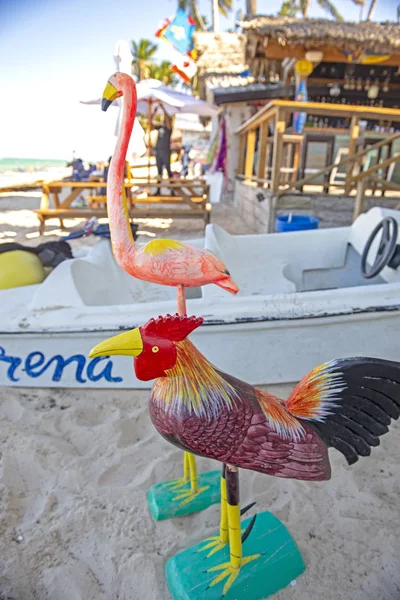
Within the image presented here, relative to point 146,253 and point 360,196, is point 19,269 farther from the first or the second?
point 360,196

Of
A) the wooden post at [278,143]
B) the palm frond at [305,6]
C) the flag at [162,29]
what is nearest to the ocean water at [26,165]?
the palm frond at [305,6]

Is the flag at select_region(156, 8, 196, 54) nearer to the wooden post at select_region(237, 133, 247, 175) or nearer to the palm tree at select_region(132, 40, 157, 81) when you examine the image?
the wooden post at select_region(237, 133, 247, 175)

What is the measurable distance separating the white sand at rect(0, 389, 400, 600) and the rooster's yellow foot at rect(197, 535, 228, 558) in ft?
0.41

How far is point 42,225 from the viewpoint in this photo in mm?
6316

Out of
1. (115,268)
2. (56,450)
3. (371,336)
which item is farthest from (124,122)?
(371,336)

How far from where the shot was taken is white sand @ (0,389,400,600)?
1.34 m

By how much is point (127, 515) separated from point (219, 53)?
→ 41.9ft

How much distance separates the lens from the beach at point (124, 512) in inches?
52.9

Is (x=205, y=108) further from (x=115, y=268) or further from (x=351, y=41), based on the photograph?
(x=115, y=268)

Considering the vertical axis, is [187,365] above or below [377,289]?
above

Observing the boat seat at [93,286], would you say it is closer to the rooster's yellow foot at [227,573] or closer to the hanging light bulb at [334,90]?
the rooster's yellow foot at [227,573]

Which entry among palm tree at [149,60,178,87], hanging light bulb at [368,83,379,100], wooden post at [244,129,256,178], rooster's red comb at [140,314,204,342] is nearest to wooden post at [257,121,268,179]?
wooden post at [244,129,256,178]

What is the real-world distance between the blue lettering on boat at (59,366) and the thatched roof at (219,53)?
10.9 m

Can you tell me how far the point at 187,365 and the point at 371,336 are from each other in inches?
63.6
